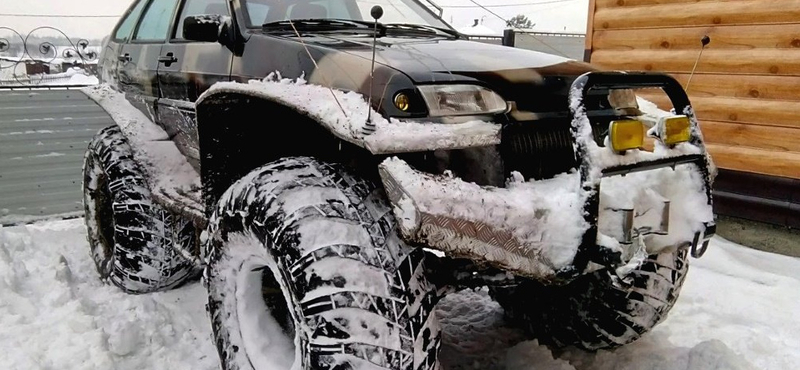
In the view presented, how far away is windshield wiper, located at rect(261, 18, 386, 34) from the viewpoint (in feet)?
9.75

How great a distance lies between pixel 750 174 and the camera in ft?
17.4

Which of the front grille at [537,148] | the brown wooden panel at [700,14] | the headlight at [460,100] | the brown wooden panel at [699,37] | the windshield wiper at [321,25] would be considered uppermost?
the brown wooden panel at [700,14]

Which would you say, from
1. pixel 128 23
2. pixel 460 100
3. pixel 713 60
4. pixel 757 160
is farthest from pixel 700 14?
pixel 128 23

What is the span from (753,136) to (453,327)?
3.43 meters

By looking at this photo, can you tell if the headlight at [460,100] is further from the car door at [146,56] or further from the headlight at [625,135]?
the car door at [146,56]

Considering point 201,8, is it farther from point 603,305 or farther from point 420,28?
point 603,305

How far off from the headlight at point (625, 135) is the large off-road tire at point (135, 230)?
9.21 ft

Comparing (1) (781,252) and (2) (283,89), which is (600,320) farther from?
(1) (781,252)

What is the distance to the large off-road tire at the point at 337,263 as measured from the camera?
1.98 meters

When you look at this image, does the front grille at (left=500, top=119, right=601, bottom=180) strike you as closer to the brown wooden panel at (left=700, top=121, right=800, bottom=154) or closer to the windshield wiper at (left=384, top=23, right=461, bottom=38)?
the windshield wiper at (left=384, top=23, right=461, bottom=38)

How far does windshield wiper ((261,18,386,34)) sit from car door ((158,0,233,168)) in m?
0.27

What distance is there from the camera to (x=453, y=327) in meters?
3.73

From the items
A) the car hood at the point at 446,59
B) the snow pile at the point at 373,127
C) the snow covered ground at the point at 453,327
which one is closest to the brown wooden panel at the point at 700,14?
the snow covered ground at the point at 453,327

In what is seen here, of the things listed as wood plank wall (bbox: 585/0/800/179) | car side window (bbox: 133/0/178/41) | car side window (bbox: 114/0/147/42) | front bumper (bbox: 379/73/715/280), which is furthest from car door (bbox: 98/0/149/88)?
wood plank wall (bbox: 585/0/800/179)
